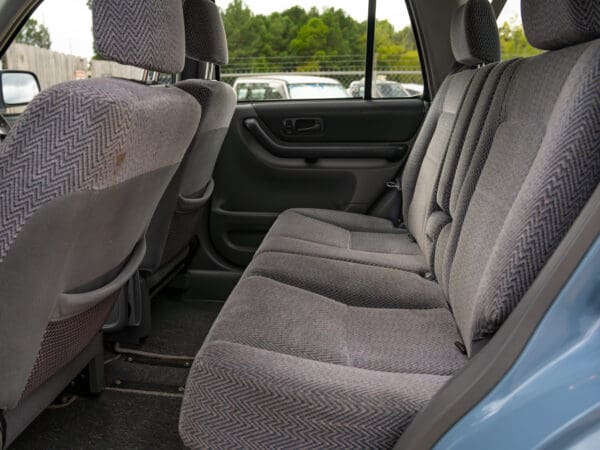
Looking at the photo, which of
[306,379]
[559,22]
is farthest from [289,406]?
[559,22]

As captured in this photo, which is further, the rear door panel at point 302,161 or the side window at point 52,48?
the rear door panel at point 302,161

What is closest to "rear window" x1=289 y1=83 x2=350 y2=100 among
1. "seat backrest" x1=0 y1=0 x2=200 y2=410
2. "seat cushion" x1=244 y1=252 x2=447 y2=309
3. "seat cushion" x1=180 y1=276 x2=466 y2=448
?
"seat cushion" x1=244 y1=252 x2=447 y2=309

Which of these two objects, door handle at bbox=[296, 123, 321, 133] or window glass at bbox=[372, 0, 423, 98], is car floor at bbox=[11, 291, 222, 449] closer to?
door handle at bbox=[296, 123, 321, 133]

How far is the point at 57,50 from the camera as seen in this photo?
106 inches

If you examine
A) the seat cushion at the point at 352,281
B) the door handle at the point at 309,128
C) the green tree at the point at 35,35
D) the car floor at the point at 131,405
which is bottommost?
the car floor at the point at 131,405

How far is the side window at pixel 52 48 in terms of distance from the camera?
215 cm

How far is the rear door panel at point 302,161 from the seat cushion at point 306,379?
53.9 inches

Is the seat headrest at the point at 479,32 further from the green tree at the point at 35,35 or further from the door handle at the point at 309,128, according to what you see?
the green tree at the point at 35,35

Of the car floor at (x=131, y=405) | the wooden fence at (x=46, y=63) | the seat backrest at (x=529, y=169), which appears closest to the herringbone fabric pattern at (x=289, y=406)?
the seat backrest at (x=529, y=169)

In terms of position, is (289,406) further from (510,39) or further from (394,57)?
(394,57)

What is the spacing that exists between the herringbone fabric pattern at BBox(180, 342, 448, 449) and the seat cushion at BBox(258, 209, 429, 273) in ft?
2.85

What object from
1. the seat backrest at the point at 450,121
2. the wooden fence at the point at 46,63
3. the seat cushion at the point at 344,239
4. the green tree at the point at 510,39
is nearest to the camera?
the seat backrest at the point at 450,121

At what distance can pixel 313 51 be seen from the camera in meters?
3.10

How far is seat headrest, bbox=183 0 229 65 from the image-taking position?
6.47 feet
